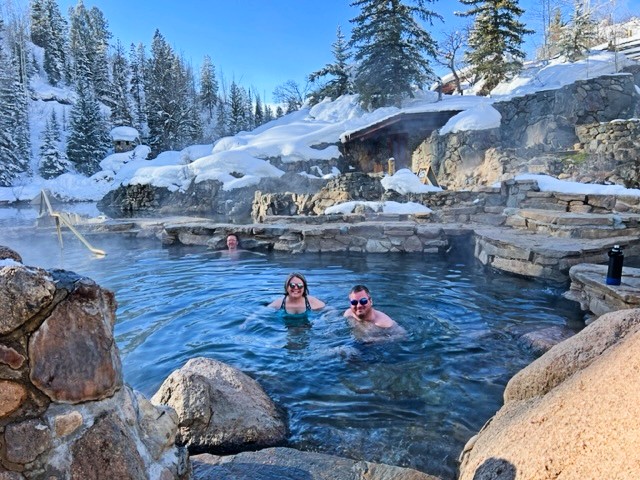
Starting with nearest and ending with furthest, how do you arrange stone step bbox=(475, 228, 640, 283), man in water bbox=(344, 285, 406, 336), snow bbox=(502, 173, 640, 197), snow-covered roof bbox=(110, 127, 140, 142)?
man in water bbox=(344, 285, 406, 336) → stone step bbox=(475, 228, 640, 283) → snow bbox=(502, 173, 640, 197) → snow-covered roof bbox=(110, 127, 140, 142)

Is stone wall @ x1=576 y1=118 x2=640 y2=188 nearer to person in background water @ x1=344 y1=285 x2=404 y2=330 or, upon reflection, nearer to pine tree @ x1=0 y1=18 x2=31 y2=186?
person in background water @ x1=344 y1=285 x2=404 y2=330

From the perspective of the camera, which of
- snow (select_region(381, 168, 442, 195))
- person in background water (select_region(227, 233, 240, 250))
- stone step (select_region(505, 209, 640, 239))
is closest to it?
stone step (select_region(505, 209, 640, 239))

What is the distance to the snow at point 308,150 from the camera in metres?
16.1

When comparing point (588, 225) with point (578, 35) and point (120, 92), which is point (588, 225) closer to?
point (578, 35)

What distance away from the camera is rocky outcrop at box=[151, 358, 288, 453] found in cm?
242

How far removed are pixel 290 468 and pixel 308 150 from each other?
22.8 metres

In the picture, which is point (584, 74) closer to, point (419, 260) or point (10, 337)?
point (419, 260)

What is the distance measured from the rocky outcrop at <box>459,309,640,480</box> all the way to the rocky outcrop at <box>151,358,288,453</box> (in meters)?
1.22

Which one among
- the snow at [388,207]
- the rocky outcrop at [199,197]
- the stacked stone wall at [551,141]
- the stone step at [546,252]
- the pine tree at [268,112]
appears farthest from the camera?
the pine tree at [268,112]

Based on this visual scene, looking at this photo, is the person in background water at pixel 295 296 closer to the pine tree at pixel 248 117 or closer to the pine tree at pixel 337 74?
the pine tree at pixel 337 74

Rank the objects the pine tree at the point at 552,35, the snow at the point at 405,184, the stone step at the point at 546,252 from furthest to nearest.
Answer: the pine tree at the point at 552,35, the snow at the point at 405,184, the stone step at the point at 546,252

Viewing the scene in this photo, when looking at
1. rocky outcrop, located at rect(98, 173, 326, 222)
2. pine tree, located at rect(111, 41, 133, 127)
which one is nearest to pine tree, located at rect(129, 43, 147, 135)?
pine tree, located at rect(111, 41, 133, 127)

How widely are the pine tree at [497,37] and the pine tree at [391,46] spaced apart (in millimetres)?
2662

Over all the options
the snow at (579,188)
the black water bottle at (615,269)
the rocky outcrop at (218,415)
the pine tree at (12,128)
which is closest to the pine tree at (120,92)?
the pine tree at (12,128)
